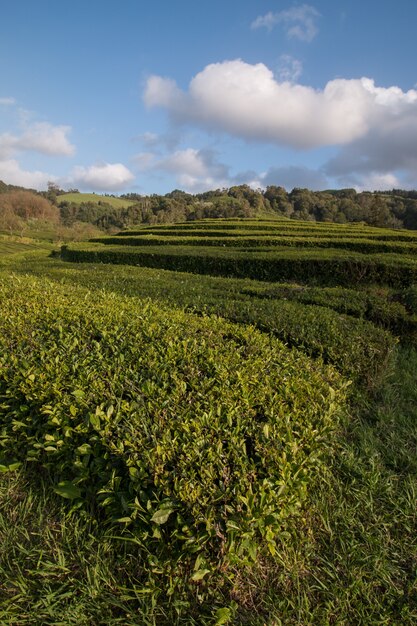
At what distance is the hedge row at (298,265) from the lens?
36.3 feet

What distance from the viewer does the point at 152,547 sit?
207cm

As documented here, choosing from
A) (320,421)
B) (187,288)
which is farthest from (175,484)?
→ (187,288)

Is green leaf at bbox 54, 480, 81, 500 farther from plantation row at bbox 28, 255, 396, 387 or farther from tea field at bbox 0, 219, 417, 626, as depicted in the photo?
plantation row at bbox 28, 255, 396, 387

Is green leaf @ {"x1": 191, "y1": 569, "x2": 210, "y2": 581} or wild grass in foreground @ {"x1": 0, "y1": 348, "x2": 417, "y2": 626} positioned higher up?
green leaf @ {"x1": 191, "y1": 569, "x2": 210, "y2": 581}

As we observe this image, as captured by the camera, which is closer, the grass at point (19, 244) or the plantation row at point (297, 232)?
the plantation row at point (297, 232)

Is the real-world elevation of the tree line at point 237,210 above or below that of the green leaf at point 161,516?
above

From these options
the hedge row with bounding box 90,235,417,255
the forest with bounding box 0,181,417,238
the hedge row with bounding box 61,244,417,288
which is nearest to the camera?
the hedge row with bounding box 61,244,417,288

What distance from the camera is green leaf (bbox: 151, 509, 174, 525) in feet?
6.05

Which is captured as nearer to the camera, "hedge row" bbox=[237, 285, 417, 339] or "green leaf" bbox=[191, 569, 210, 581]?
"green leaf" bbox=[191, 569, 210, 581]

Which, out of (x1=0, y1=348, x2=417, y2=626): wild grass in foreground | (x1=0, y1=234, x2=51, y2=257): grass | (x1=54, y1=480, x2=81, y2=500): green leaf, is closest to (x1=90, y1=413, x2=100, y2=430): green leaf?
(x1=54, y1=480, x2=81, y2=500): green leaf

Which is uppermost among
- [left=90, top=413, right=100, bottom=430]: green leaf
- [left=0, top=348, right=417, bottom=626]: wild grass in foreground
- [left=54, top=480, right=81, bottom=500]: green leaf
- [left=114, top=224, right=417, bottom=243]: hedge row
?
[left=114, top=224, right=417, bottom=243]: hedge row

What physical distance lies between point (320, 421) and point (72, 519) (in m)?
1.73

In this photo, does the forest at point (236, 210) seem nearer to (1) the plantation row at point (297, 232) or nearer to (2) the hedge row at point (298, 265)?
(1) the plantation row at point (297, 232)

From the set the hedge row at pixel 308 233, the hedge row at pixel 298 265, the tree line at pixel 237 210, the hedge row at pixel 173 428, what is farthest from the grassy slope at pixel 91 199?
the hedge row at pixel 173 428
